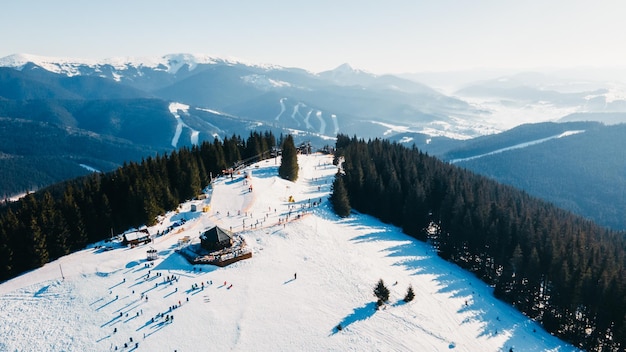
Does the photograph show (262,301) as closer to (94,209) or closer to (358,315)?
(358,315)

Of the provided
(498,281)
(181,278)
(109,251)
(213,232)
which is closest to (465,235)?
(498,281)

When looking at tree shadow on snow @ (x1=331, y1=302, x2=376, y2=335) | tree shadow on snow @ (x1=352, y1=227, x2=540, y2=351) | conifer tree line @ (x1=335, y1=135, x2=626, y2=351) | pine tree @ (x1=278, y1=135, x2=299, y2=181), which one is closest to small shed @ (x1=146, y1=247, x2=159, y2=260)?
tree shadow on snow @ (x1=331, y1=302, x2=376, y2=335)

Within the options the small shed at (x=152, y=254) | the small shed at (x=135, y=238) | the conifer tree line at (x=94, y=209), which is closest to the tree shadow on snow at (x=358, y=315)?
the small shed at (x=152, y=254)

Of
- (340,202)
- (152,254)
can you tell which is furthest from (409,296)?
(152,254)

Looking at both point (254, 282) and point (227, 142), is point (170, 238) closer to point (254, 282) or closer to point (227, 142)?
point (254, 282)

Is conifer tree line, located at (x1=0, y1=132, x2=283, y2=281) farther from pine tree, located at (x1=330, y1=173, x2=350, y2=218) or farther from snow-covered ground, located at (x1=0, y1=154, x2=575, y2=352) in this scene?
pine tree, located at (x1=330, y1=173, x2=350, y2=218)
